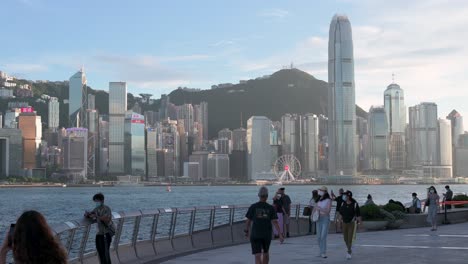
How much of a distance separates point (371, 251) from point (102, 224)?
8118 mm

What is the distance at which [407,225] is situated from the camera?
95.9 feet

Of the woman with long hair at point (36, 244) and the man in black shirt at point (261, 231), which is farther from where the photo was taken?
the man in black shirt at point (261, 231)

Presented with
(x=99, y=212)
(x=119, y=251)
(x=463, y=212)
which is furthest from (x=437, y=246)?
(x=463, y=212)

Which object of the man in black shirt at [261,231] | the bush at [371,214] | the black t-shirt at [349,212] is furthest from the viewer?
the bush at [371,214]

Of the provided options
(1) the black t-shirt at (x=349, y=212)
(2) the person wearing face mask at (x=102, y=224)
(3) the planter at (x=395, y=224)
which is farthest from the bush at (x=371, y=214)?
(2) the person wearing face mask at (x=102, y=224)

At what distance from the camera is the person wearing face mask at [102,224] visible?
14141mm

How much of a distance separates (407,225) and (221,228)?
9.82 m

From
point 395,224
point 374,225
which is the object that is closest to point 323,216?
point 374,225

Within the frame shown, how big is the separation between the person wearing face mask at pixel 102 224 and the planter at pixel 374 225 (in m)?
15.3

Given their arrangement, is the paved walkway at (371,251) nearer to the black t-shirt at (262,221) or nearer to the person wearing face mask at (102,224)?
the person wearing face mask at (102,224)

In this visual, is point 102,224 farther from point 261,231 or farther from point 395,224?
point 395,224

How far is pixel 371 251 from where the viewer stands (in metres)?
19.0

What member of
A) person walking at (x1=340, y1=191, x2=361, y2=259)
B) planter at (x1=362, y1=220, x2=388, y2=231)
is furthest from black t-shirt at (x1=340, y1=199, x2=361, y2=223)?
planter at (x1=362, y1=220, x2=388, y2=231)

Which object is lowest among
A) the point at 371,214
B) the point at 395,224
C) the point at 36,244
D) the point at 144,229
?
the point at 395,224
